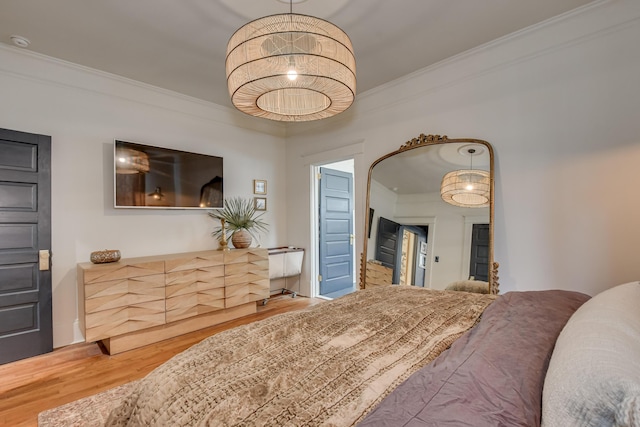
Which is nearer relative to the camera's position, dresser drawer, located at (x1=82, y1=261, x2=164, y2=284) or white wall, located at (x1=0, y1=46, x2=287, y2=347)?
dresser drawer, located at (x1=82, y1=261, x2=164, y2=284)

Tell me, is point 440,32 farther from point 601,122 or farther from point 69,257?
point 69,257

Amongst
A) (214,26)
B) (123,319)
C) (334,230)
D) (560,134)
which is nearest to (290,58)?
(214,26)

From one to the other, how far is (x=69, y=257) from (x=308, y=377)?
10.3ft

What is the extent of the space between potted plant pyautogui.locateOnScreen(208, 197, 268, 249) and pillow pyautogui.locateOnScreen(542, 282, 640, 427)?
347 centimetres

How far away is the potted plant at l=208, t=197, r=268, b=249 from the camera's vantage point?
382cm

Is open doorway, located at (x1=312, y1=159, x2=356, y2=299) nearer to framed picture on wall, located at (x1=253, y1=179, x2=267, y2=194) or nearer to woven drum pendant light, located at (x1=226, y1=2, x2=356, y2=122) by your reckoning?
framed picture on wall, located at (x1=253, y1=179, x2=267, y2=194)

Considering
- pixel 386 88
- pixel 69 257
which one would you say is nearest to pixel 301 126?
pixel 386 88

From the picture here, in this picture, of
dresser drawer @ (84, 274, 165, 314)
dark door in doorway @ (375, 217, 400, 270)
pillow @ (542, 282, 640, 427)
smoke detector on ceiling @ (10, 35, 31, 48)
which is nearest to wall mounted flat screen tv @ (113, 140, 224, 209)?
dresser drawer @ (84, 274, 165, 314)

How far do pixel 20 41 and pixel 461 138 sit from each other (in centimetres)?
402

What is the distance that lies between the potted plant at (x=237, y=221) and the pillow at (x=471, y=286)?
7.98 feet

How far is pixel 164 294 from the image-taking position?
2.99m

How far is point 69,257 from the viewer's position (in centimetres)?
292

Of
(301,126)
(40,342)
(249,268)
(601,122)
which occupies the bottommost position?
(40,342)

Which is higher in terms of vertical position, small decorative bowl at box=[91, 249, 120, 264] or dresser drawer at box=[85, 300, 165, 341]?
small decorative bowl at box=[91, 249, 120, 264]
